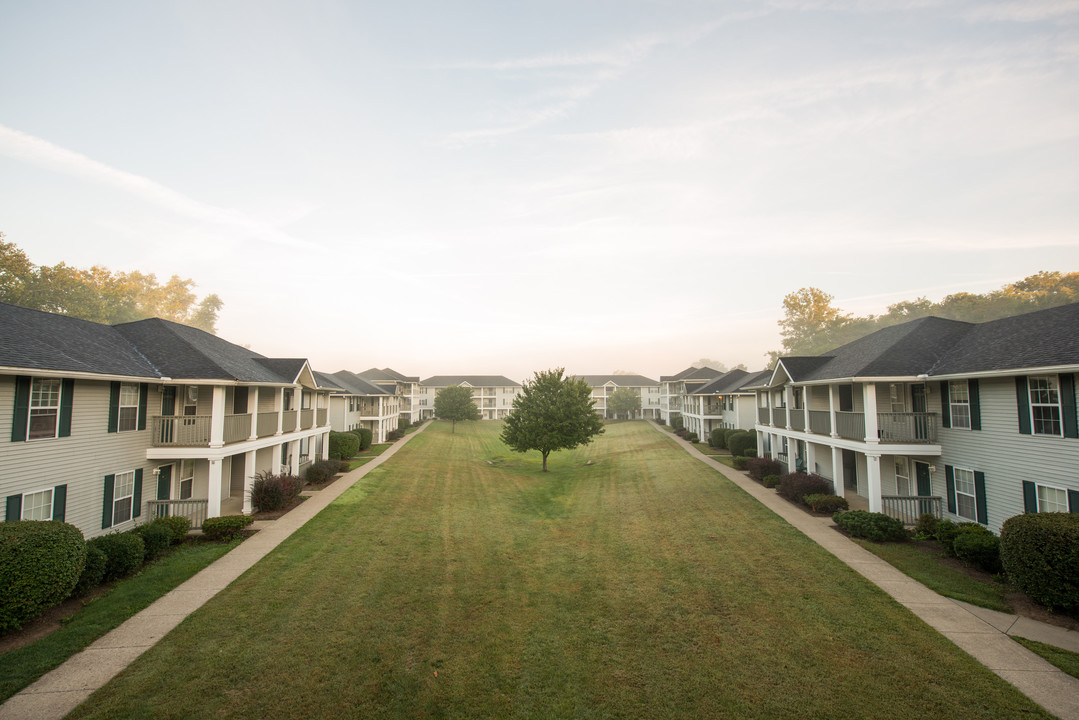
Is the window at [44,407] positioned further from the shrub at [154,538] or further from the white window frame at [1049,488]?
the white window frame at [1049,488]

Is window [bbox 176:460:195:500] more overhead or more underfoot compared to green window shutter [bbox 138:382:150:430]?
more underfoot

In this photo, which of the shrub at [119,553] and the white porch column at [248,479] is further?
the white porch column at [248,479]

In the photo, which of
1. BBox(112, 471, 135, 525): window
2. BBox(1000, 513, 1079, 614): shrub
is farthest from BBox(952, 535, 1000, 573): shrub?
BBox(112, 471, 135, 525): window

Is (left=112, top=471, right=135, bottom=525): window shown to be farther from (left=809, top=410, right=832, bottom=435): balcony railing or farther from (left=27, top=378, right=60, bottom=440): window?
(left=809, top=410, right=832, bottom=435): balcony railing

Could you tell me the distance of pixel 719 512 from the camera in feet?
63.8

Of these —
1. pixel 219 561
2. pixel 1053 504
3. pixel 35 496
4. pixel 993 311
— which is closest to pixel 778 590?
pixel 1053 504

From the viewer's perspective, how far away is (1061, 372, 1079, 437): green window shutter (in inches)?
470

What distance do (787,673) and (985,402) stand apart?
1330cm

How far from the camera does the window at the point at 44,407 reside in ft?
40.2

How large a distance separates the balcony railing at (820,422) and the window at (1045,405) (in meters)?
7.29

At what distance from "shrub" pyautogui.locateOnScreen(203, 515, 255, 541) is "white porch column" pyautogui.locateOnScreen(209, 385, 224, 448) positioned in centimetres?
274

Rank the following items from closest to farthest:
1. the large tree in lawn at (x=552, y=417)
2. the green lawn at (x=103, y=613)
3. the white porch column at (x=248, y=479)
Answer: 1. the green lawn at (x=103, y=613)
2. the white porch column at (x=248, y=479)
3. the large tree in lawn at (x=552, y=417)

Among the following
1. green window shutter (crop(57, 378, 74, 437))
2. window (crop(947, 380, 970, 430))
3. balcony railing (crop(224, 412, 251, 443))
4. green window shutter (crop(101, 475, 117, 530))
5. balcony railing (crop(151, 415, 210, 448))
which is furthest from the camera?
balcony railing (crop(224, 412, 251, 443))

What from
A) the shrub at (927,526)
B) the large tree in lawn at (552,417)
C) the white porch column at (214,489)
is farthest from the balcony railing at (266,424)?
the shrub at (927,526)
